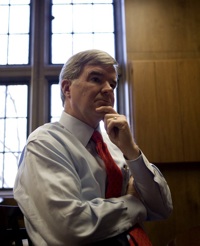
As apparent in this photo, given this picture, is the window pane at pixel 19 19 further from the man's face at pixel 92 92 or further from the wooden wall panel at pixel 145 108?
the man's face at pixel 92 92

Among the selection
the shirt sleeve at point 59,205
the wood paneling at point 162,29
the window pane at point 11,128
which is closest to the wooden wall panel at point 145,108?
the wood paneling at point 162,29

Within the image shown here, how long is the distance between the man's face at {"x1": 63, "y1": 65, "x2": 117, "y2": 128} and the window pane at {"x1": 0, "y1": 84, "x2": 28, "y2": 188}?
208 centimetres

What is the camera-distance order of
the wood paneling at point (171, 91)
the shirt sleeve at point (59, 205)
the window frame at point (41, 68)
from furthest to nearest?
the window frame at point (41, 68)
the wood paneling at point (171, 91)
the shirt sleeve at point (59, 205)

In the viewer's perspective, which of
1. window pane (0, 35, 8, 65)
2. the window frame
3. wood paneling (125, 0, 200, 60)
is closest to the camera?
wood paneling (125, 0, 200, 60)

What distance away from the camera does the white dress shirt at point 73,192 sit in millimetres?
819

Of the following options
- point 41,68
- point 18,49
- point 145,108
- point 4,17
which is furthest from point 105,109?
point 4,17

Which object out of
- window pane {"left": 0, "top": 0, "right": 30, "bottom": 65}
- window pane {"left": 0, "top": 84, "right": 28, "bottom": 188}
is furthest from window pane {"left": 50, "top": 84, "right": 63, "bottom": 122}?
window pane {"left": 0, "top": 0, "right": 30, "bottom": 65}

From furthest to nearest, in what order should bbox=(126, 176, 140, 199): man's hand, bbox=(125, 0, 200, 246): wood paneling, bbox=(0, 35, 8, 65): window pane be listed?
bbox=(0, 35, 8, 65): window pane
bbox=(125, 0, 200, 246): wood paneling
bbox=(126, 176, 140, 199): man's hand

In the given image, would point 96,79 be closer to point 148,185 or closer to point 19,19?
point 148,185

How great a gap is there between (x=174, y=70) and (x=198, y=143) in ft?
2.47

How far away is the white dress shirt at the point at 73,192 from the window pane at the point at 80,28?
232 centimetres

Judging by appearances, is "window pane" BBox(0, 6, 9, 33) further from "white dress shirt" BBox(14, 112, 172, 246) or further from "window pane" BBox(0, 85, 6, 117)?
"white dress shirt" BBox(14, 112, 172, 246)

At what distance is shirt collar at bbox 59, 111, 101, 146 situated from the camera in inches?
42.7

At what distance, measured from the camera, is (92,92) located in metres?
1.07
